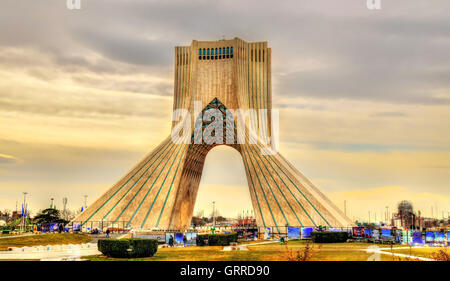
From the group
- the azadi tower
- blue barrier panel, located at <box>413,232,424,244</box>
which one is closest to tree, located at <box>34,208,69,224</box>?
the azadi tower

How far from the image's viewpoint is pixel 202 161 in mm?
55344

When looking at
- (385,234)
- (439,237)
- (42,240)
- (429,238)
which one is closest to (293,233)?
(385,234)

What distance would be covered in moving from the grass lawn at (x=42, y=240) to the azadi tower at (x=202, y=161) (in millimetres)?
8980

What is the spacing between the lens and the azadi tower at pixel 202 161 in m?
39.6

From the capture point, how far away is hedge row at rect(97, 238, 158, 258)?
19.8 meters

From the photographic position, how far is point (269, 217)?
39.4 metres

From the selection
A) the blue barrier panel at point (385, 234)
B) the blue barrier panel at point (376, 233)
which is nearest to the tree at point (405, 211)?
the blue barrier panel at point (376, 233)

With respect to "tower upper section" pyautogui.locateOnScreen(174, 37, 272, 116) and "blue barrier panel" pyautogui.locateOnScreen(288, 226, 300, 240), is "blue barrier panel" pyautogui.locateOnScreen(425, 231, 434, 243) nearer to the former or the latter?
"blue barrier panel" pyautogui.locateOnScreen(288, 226, 300, 240)

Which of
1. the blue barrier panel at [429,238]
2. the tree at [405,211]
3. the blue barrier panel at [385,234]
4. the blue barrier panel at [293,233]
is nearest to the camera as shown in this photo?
the blue barrier panel at [429,238]

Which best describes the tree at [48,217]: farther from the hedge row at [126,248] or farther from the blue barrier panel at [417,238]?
the blue barrier panel at [417,238]

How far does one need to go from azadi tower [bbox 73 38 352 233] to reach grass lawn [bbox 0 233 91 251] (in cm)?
898

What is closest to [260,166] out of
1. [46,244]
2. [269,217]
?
[269,217]
